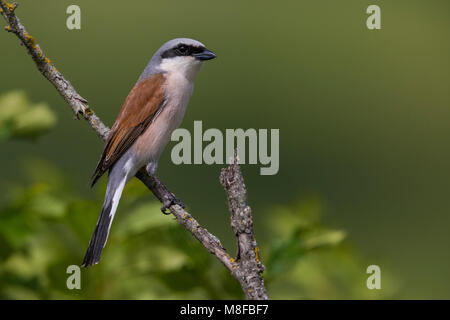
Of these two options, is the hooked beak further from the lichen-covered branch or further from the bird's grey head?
the lichen-covered branch

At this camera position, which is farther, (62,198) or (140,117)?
(140,117)

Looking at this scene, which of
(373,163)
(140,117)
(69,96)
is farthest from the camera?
(373,163)

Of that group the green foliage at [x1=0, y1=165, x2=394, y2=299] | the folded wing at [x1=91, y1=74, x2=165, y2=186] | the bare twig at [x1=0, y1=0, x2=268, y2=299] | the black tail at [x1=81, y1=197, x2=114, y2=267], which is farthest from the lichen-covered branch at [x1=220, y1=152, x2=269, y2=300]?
the folded wing at [x1=91, y1=74, x2=165, y2=186]

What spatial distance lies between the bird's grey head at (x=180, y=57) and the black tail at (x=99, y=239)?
825 mm

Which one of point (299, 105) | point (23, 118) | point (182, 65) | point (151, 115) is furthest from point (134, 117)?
point (299, 105)

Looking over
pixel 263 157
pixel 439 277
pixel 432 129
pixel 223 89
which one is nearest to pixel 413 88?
pixel 432 129

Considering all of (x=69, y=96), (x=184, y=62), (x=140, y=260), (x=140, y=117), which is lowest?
(x=140, y=260)

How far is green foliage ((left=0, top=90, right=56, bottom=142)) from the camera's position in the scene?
5.78 ft

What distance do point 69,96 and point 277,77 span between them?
19.4 ft

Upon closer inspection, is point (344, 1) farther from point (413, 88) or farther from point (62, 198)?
point (62, 198)

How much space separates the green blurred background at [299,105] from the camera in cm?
502

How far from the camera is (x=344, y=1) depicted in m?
9.05

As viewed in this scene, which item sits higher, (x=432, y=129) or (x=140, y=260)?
(x=432, y=129)
